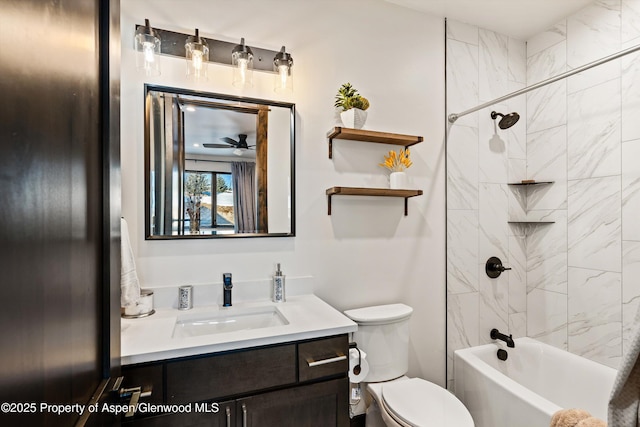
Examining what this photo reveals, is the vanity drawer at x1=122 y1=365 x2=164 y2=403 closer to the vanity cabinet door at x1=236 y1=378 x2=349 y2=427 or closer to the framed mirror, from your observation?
the vanity cabinet door at x1=236 y1=378 x2=349 y2=427

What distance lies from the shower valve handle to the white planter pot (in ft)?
4.45

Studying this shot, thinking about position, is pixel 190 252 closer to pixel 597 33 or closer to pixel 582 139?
pixel 582 139

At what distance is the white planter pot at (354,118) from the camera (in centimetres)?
181

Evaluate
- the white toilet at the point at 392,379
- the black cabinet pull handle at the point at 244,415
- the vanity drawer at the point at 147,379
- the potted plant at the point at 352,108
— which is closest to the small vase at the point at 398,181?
the potted plant at the point at 352,108

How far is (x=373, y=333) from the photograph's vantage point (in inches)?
69.6

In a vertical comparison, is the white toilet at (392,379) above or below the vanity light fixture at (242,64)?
below

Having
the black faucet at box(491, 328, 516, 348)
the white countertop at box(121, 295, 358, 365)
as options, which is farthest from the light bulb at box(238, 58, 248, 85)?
the black faucet at box(491, 328, 516, 348)

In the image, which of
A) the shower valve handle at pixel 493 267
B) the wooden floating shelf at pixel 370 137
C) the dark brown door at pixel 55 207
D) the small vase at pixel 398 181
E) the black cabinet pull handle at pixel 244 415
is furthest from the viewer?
the shower valve handle at pixel 493 267

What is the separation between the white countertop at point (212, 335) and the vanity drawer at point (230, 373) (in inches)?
1.3

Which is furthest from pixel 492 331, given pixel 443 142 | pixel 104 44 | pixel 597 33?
pixel 104 44

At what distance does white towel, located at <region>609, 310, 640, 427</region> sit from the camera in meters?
0.56

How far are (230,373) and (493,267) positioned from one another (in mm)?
1916

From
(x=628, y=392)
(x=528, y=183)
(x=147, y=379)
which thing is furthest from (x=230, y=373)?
(x=528, y=183)

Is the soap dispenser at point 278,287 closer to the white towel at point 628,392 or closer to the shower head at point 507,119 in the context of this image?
the white towel at point 628,392
